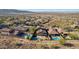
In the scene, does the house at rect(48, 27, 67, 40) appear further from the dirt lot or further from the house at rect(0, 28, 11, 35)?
the house at rect(0, 28, 11, 35)

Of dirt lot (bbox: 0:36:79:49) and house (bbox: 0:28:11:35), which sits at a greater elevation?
house (bbox: 0:28:11:35)

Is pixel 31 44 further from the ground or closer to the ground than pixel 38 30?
closer to the ground

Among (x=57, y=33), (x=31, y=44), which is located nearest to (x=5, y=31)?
(x=31, y=44)

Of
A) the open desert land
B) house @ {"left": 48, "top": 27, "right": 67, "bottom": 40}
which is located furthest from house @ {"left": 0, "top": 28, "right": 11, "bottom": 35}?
house @ {"left": 48, "top": 27, "right": 67, "bottom": 40}

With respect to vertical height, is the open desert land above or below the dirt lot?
above

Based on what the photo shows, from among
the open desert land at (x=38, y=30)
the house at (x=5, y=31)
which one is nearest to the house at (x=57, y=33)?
the open desert land at (x=38, y=30)

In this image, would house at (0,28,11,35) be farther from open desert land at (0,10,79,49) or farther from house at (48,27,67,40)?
house at (48,27,67,40)

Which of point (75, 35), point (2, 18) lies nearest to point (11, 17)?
point (2, 18)

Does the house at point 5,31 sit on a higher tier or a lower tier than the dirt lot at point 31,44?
higher

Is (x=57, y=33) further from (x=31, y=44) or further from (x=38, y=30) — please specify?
(x=31, y=44)

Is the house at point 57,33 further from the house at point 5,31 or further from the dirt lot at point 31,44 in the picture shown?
the house at point 5,31

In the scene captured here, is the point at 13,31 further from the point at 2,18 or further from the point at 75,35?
the point at 75,35

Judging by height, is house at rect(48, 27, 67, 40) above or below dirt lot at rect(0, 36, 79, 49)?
above
